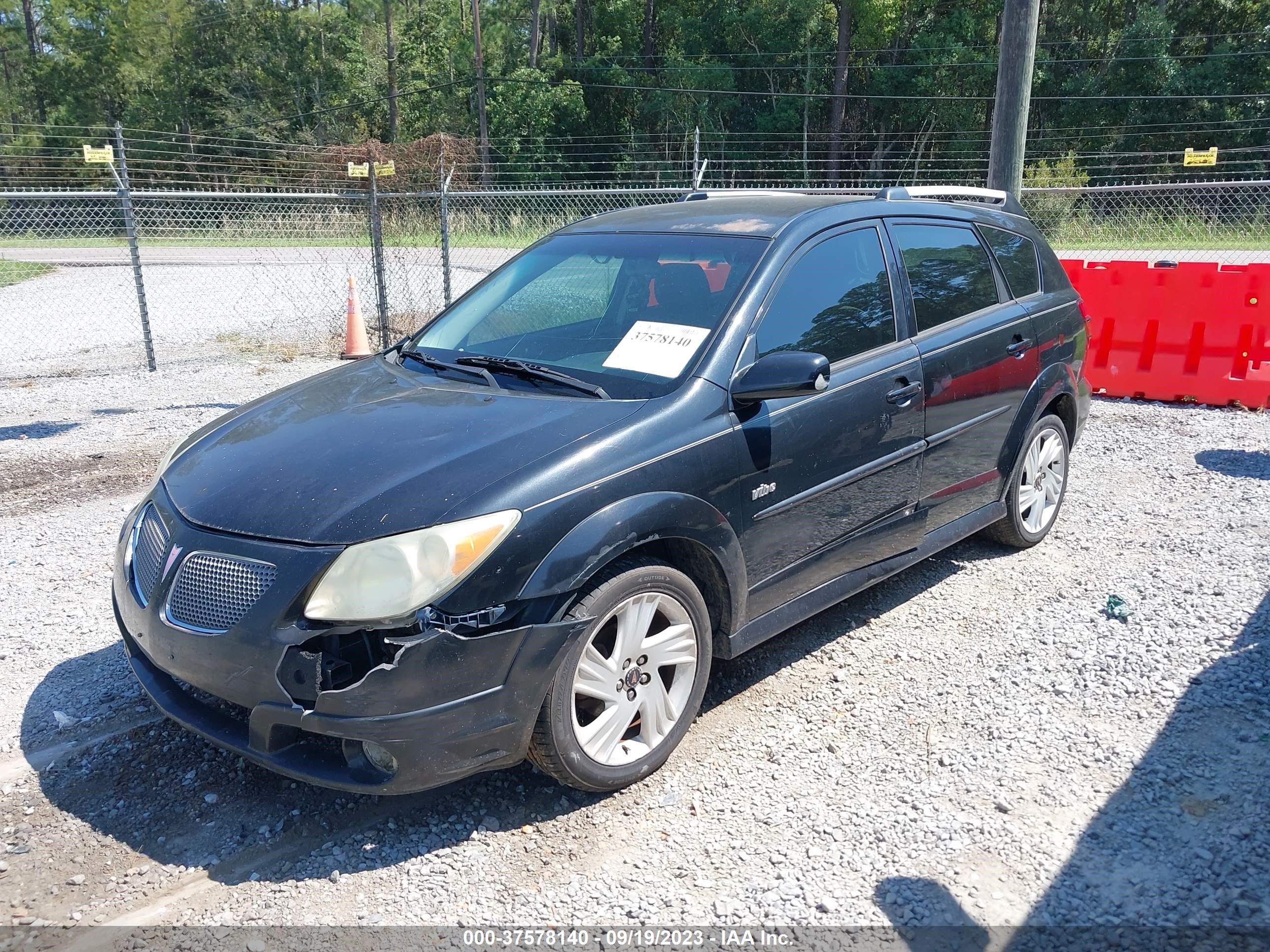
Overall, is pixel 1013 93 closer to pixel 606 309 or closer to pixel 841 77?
pixel 606 309

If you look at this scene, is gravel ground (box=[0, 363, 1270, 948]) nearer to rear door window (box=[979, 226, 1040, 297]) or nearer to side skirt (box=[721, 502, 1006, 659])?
side skirt (box=[721, 502, 1006, 659])

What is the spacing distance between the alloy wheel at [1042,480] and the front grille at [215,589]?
3.76 metres

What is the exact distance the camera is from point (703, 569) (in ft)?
11.3

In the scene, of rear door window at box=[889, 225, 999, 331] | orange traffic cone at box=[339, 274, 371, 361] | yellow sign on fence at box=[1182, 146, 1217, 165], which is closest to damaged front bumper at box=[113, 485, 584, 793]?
rear door window at box=[889, 225, 999, 331]

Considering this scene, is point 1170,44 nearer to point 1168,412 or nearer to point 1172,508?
point 1168,412

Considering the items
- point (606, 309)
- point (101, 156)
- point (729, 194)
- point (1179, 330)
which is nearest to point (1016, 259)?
point (729, 194)

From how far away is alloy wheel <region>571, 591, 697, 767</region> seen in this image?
Answer: 3.14m

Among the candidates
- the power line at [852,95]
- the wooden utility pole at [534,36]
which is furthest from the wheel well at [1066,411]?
the wooden utility pole at [534,36]

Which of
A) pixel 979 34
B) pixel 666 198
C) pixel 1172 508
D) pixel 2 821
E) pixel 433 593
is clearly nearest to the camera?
pixel 433 593

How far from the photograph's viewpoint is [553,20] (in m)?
52.1

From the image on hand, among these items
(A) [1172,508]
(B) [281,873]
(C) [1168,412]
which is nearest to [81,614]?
(B) [281,873]

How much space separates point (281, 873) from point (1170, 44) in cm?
4337

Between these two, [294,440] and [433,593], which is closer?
[433,593]

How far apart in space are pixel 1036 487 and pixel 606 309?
8.69ft
